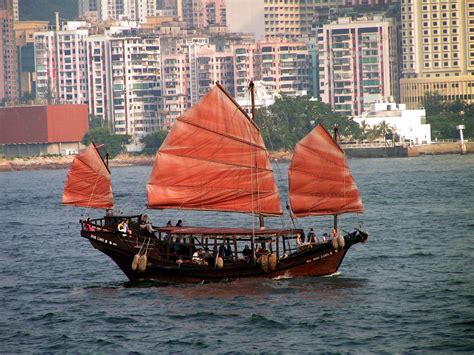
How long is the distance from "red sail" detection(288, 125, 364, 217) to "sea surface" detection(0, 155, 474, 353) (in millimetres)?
2497

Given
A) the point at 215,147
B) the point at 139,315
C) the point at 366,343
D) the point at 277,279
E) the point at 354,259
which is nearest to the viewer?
the point at 366,343

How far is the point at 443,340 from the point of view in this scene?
38562mm

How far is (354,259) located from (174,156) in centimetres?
891

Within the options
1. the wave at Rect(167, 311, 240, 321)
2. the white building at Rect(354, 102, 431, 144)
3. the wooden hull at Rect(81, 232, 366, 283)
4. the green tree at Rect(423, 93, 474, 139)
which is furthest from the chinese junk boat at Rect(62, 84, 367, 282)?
the green tree at Rect(423, 93, 474, 139)

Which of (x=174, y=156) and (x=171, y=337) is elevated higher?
(x=174, y=156)

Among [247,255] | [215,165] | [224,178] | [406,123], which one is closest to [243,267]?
[247,255]

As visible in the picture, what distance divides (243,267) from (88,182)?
355 inches

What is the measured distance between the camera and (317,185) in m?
50.9

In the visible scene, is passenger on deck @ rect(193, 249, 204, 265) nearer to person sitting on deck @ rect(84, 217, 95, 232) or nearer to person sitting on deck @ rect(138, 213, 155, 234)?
person sitting on deck @ rect(138, 213, 155, 234)

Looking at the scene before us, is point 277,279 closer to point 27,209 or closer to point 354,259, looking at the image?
point 354,259

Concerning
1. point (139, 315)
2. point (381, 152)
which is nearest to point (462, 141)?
point (381, 152)

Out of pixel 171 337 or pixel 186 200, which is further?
pixel 186 200

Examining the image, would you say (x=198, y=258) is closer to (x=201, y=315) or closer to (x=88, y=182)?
(x=201, y=315)

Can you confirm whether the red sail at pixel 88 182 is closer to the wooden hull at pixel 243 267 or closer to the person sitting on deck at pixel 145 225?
the person sitting on deck at pixel 145 225
